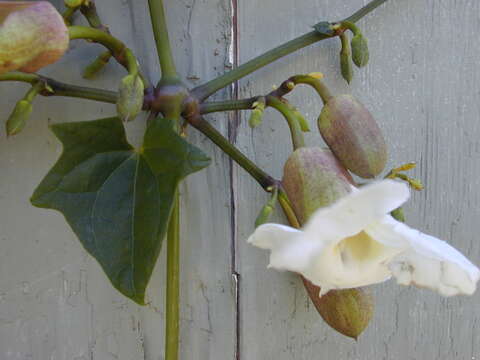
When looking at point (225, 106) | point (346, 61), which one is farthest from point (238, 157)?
point (346, 61)

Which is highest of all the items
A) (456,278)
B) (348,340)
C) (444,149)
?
(444,149)

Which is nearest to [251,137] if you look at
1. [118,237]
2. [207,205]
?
[207,205]

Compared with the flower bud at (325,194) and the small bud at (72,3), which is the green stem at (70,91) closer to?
the small bud at (72,3)

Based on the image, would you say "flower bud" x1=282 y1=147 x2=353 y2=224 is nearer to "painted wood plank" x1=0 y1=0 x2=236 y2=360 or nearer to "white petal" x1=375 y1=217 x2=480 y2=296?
"white petal" x1=375 y1=217 x2=480 y2=296

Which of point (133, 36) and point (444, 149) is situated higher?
point (133, 36)

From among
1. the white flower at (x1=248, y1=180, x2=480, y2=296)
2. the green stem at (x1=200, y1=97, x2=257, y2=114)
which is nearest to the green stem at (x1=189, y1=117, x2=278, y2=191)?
the green stem at (x1=200, y1=97, x2=257, y2=114)

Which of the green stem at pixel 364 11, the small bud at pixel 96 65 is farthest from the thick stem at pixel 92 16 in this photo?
the green stem at pixel 364 11

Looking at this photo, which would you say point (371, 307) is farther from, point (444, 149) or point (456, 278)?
point (444, 149)
